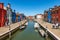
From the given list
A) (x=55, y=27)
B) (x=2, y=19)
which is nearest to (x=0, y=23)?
(x=2, y=19)

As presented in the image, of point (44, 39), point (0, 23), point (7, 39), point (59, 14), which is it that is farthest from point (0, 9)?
point (59, 14)

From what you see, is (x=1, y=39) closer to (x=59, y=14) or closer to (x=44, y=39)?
(x=44, y=39)

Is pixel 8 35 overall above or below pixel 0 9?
below

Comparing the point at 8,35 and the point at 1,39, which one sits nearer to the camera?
the point at 1,39

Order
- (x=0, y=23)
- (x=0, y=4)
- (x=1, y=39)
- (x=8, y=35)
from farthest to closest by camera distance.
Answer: (x=0, y=4)
(x=0, y=23)
(x=8, y=35)
(x=1, y=39)

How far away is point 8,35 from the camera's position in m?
27.5

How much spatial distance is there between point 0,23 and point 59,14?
958 inches

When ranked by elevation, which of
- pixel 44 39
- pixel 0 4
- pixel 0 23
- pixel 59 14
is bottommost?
pixel 44 39

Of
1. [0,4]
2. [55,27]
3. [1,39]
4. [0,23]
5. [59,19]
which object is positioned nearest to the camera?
[1,39]

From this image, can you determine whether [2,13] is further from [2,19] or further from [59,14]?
[59,14]

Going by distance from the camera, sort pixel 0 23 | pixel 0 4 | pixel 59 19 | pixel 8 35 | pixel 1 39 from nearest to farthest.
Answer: pixel 1 39, pixel 8 35, pixel 0 23, pixel 0 4, pixel 59 19

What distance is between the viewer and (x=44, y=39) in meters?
25.8

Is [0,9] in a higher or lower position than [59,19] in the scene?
higher

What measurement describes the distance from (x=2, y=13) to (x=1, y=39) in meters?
17.7
